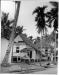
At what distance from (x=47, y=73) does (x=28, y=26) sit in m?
1.24

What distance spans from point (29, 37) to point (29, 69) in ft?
2.54

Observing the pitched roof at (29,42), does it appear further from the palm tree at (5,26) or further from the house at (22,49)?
the palm tree at (5,26)

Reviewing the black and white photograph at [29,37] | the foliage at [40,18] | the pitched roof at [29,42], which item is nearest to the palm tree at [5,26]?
the black and white photograph at [29,37]

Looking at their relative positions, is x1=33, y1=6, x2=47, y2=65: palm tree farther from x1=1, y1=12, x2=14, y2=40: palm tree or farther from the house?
x1=1, y1=12, x2=14, y2=40: palm tree

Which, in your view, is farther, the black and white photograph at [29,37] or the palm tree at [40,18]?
the palm tree at [40,18]

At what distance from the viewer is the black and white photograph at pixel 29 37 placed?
4.17 metres

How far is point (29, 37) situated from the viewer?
14.0 feet

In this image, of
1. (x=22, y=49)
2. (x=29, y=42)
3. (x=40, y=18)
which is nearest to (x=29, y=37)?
(x=29, y=42)

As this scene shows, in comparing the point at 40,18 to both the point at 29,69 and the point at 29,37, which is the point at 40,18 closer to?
the point at 29,37

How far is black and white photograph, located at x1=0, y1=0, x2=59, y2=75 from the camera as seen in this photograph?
13.7 feet

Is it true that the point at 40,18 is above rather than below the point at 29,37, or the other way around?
above

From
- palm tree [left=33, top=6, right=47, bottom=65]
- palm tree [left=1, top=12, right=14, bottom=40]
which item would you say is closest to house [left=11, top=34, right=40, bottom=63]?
palm tree [left=1, top=12, right=14, bottom=40]

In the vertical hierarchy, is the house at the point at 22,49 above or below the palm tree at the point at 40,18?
below

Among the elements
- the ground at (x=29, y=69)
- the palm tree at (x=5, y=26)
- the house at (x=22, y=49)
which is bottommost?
the ground at (x=29, y=69)
